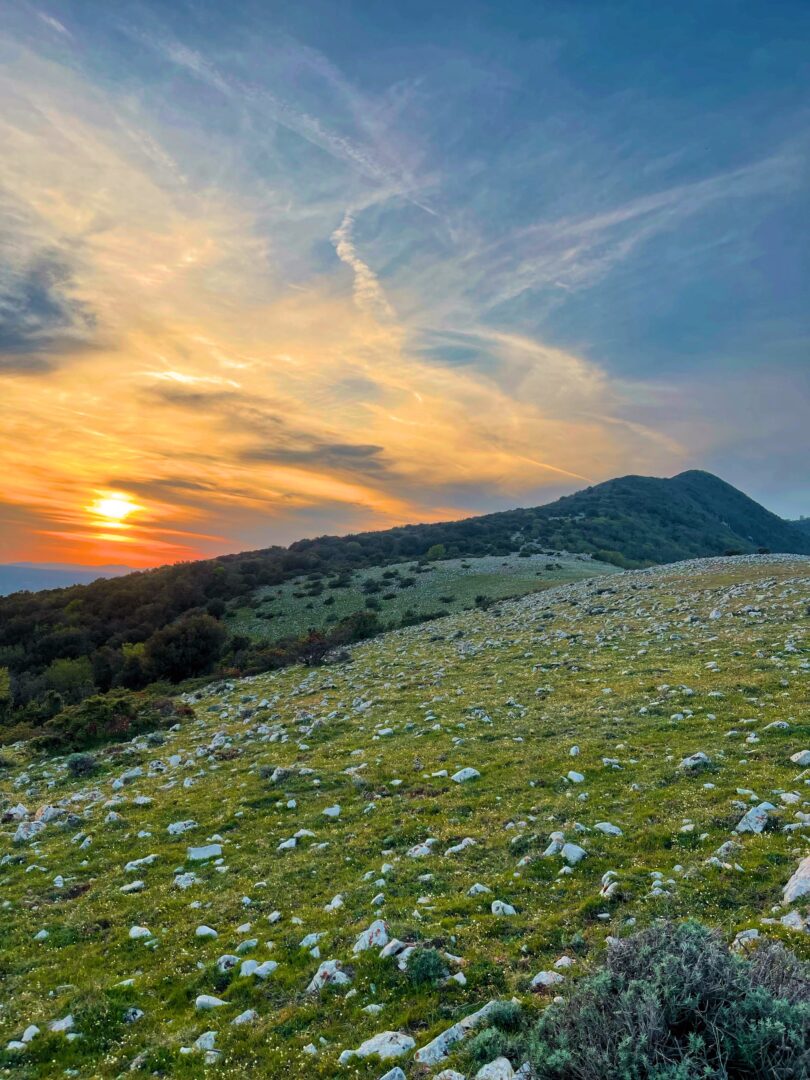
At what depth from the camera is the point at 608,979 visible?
5.35 m

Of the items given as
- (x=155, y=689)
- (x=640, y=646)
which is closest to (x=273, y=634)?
(x=155, y=689)

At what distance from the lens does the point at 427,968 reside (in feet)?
23.2

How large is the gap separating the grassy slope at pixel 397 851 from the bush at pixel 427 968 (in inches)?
6.8

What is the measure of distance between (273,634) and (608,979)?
164 ft

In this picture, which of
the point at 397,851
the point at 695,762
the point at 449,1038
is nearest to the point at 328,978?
the point at 449,1038

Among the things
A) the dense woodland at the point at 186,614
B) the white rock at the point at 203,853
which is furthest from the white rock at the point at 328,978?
the dense woodland at the point at 186,614

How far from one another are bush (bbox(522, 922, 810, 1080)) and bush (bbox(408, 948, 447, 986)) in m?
1.71

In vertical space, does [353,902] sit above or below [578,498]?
below

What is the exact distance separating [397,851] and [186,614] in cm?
5110

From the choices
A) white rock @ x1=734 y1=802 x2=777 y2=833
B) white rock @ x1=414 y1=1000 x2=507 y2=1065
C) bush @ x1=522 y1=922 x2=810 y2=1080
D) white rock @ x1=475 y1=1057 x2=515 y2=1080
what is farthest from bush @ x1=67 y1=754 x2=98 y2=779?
white rock @ x1=734 y1=802 x2=777 y2=833

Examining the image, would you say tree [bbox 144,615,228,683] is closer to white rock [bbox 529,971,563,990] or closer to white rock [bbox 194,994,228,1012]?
white rock [bbox 194,994,228,1012]

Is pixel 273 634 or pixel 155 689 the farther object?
pixel 273 634

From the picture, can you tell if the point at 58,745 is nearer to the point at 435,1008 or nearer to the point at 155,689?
the point at 155,689

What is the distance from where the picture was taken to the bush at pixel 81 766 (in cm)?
1995
